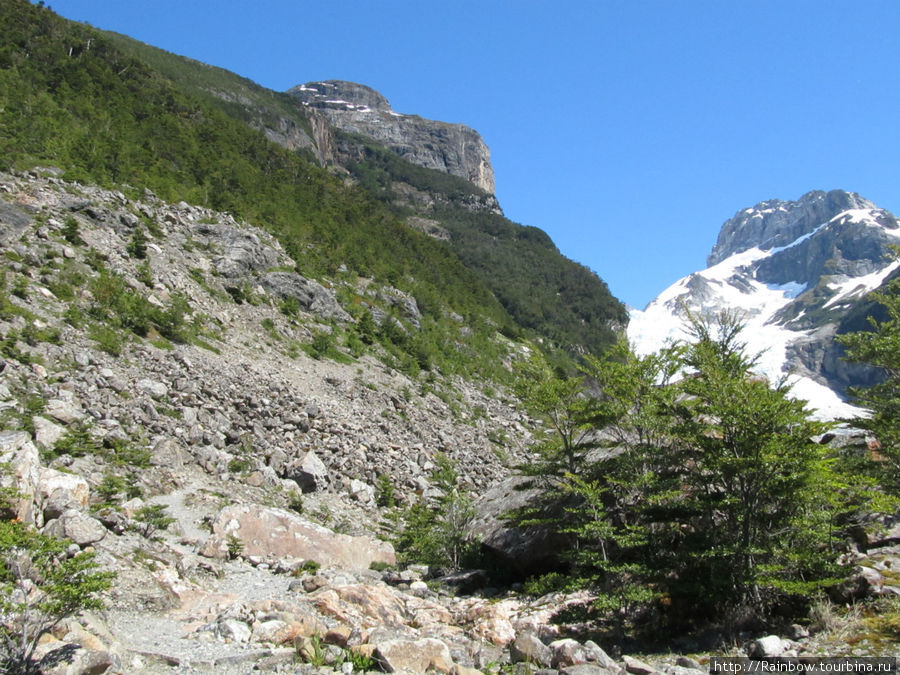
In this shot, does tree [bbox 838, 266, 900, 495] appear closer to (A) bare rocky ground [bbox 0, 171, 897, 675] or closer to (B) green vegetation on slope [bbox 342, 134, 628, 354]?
(A) bare rocky ground [bbox 0, 171, 897, 675]

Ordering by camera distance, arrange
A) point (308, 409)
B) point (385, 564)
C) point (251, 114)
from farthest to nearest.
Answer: point (251, 114)
point (308, 409)
point (385, 564)

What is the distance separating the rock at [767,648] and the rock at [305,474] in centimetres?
1243

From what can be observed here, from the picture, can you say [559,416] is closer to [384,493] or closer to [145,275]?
[384,493]

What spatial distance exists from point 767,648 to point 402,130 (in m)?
167

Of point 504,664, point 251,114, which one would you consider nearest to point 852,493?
point 504,664

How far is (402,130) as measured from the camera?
156375mm

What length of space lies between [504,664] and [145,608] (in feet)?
17.9

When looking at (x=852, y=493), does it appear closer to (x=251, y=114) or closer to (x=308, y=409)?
(x=308, y=409)

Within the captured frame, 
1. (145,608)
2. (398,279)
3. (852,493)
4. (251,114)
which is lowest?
(145,608)

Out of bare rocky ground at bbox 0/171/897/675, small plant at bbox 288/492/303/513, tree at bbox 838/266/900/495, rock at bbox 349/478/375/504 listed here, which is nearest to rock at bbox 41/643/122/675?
bare rocky ground at bbox 0/171/897/675

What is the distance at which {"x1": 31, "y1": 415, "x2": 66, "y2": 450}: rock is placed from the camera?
1066 cm

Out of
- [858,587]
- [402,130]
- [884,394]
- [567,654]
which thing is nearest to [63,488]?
[567,654]

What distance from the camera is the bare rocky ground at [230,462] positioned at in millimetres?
6832

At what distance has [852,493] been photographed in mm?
8852
